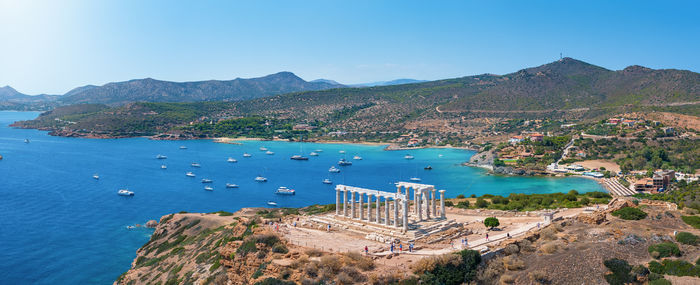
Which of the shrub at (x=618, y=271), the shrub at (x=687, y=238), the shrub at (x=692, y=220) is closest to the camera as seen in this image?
the shrub at (x=618, y=271)

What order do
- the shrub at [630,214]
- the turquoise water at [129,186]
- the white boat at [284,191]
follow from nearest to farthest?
the shrub at [630,214] → the turquoise water at [129,186] → the white boat at [284,191]

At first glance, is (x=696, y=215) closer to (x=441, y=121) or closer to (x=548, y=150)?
(x=548, y=150)

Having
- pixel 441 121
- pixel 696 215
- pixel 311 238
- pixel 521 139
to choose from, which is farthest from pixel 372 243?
pixel 441 121

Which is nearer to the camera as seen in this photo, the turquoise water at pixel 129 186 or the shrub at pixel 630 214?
the shrub at pixel 630 214

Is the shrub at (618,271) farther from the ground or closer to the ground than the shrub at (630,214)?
closer to the ground

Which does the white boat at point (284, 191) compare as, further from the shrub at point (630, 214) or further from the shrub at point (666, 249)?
the shrub at point (666, 249)

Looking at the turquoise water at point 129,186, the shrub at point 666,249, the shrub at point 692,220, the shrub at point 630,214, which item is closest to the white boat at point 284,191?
the turquoise water at point 129,186
